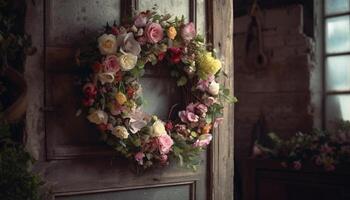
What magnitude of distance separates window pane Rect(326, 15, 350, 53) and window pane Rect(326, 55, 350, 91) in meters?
0.09

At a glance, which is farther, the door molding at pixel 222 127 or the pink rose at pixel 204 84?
the door molding at pixel 222 127

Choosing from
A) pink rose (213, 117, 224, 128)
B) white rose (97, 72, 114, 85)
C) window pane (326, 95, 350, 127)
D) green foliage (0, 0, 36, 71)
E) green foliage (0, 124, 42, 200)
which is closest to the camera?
green foliage (0, 124, 42, 200)

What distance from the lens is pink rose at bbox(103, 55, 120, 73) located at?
107 inches

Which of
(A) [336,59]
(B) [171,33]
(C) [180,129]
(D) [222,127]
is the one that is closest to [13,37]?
(B) [171,33]

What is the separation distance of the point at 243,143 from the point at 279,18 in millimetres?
1413

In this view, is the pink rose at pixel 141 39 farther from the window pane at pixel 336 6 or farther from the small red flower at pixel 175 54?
the window pane at pixel 336 6

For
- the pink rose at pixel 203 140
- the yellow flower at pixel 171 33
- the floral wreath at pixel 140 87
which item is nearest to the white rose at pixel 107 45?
the floral wreath at pixel 140 87

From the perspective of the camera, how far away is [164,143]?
2.92 m

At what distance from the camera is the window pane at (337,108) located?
4836 millimetres

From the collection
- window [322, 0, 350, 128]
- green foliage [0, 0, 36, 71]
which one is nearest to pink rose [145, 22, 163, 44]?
green foliage [0, 0, 36, 71]

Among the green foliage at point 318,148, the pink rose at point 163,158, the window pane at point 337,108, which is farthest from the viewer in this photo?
the window pane at point 337,108

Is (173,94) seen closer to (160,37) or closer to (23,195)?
(160,37)

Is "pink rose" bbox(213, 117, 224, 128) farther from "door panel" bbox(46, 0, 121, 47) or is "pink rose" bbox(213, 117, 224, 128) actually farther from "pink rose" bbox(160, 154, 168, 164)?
"door panel" bbox(46, 0, 121, 47)

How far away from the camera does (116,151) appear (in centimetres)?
299
